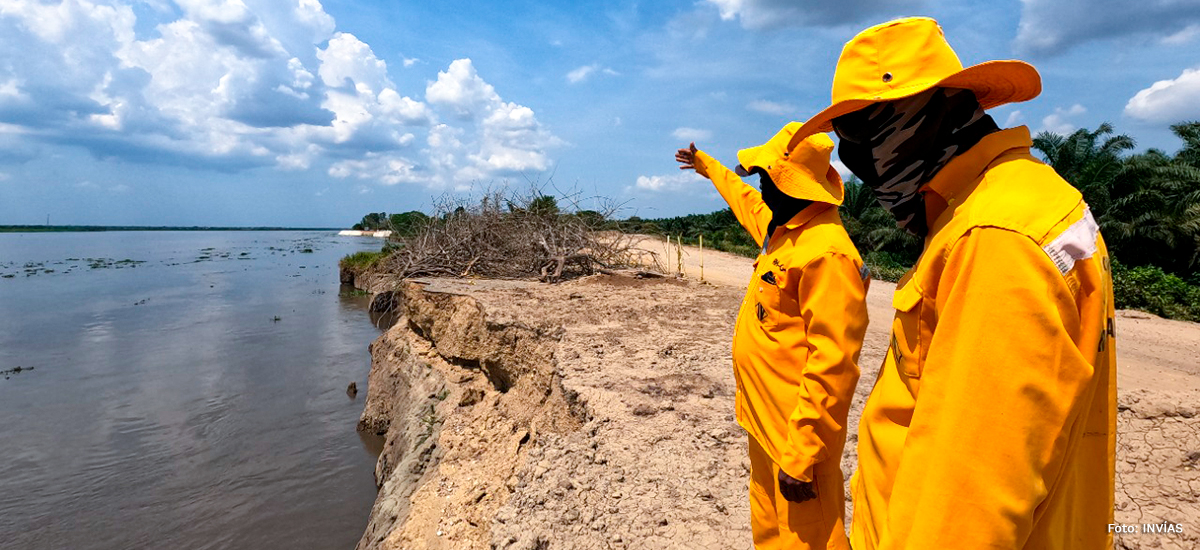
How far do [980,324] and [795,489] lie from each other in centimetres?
128

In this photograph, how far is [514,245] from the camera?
432 inches

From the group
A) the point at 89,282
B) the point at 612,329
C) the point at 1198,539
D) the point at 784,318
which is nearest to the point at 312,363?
the point at 612,329

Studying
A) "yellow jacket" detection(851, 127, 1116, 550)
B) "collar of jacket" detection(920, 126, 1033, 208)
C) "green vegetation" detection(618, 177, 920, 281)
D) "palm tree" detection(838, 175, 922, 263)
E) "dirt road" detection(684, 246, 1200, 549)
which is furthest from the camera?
"palm tree" detection(838, 175, 922, 263)

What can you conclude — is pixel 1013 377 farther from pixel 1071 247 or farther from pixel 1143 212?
pixel 1143 212

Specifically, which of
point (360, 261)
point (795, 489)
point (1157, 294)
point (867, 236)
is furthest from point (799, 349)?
point (360, 261)

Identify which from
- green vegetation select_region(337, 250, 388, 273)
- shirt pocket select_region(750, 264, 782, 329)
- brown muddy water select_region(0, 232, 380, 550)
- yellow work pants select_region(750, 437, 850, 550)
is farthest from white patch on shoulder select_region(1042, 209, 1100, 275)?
green vegetation select_region(337, 250, 388, 273)

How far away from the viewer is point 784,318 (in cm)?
206

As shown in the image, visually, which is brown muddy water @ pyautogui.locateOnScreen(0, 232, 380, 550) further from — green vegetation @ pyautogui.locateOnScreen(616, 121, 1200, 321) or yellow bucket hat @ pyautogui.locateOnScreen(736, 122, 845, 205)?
green vegetation @ pyautogui.locateOnScreen(616, 121, 1200, 321)

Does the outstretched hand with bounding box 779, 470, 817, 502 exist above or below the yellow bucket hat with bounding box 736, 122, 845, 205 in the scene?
Answer: below

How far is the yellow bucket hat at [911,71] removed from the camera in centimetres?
106

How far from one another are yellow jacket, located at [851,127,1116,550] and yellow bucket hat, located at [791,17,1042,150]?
0.14 meters

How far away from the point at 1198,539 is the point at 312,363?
42.0ft

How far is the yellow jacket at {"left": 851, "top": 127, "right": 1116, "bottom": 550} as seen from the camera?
801 mm

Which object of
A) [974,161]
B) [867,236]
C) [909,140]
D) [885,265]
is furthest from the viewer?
[867,236]
